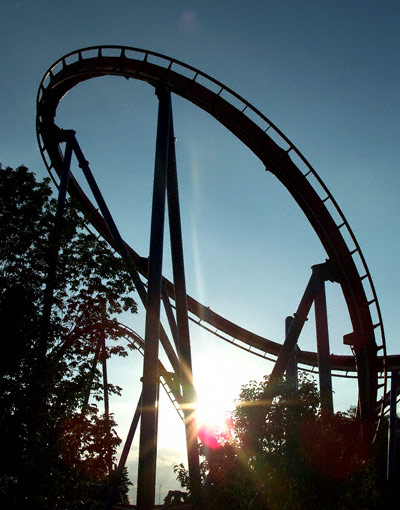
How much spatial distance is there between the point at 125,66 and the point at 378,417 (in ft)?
44.1

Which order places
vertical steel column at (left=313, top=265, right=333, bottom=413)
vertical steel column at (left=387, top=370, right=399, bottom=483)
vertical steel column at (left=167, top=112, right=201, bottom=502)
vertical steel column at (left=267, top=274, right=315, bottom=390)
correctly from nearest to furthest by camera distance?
vertical steel column at (left=167, top=112, right=201, bottom=502) < vertical steel column at (left=313, top=265, right=333, bottom=413) < vertical steel column at (left=267, top=274, right=315, bottom=390) < vertical steel column at (left=387, top=370, right=399, bottom=483)

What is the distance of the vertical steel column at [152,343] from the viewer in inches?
305

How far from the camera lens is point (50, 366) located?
7.29 meters

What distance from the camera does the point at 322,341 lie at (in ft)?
44.1

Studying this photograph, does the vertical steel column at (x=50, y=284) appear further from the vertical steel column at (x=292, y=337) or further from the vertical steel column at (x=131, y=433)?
the vertical steel column at (x=131, y=433)

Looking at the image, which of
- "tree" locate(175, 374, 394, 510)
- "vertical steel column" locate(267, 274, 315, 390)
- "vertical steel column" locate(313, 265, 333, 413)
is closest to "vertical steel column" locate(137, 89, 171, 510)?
"tree" locate(175, 374, 394, 510)

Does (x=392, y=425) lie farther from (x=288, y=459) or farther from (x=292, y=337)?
(x=288, y=459)

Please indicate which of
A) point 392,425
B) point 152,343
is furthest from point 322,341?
point 152,343

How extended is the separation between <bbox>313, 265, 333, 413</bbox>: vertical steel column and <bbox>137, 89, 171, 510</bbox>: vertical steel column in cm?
603

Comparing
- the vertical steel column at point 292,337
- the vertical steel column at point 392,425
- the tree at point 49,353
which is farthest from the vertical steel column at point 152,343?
the vertical steel column at point 392,425

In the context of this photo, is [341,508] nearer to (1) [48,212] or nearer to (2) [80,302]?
(2) [80,302]

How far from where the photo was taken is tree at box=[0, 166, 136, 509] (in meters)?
6.75

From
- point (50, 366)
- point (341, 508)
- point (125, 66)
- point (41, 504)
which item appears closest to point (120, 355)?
point (50, 366)

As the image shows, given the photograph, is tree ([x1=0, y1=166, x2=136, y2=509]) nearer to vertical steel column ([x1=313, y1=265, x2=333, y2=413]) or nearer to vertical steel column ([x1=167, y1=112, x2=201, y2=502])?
vertical steel column ([x1=167, y1=112, x2=201, y2=502])
